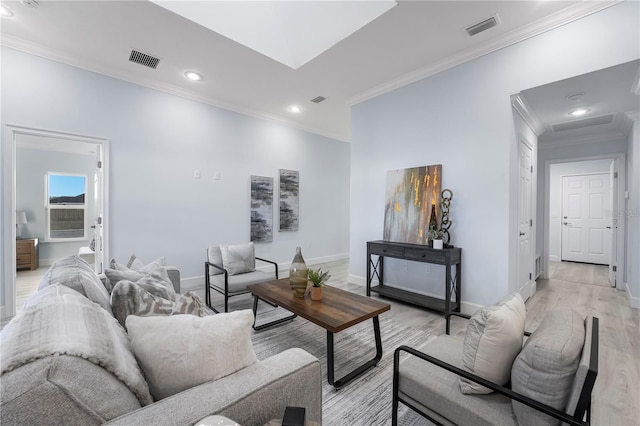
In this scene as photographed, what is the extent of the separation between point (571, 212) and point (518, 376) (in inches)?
310

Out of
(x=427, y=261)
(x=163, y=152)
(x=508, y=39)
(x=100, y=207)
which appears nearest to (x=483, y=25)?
(x=508, y=39)

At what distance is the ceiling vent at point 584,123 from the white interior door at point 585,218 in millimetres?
3297

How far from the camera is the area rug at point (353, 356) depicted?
1.68m

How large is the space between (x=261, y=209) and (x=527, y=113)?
4.28 meters

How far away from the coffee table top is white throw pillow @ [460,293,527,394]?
2.82ft

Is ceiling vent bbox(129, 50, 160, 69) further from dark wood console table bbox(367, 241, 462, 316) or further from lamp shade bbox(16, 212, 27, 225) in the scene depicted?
lamp shade bbox(16, 212, 27, 225)

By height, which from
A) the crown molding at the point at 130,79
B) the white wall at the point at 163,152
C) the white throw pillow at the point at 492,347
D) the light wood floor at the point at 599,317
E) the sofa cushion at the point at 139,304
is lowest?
the light wood floor at the point at 599,317

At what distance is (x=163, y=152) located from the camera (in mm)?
4066

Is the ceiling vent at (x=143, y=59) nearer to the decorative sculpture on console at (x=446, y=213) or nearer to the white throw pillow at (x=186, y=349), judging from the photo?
the white throw pillow at (x=186, y=349)

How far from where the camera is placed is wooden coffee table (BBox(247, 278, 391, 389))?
1.94 meters

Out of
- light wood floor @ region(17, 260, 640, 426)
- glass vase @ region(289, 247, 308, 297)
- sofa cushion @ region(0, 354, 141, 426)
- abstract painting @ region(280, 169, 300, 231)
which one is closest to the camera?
sofa cushion @ region(0, 354, 141, 426)

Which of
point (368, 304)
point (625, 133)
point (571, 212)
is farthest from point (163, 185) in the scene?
point (571, 212)

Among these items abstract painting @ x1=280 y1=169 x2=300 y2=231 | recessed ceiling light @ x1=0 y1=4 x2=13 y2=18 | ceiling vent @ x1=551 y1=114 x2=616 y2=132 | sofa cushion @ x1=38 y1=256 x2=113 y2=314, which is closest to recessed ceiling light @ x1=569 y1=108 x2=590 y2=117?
ceiling vent @ x1=551 y1=114 x2=616 y2=132

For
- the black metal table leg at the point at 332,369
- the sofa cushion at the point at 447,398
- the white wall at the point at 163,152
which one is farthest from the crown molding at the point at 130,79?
the sofa cushion at the point at 447,398
